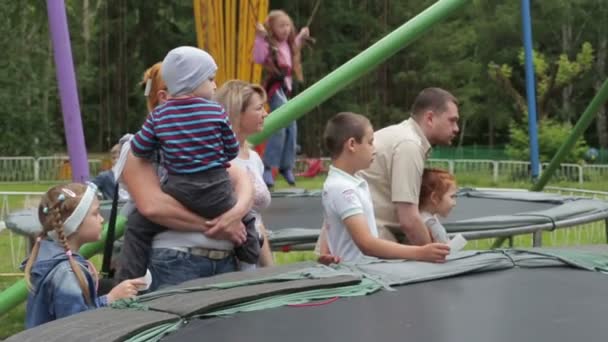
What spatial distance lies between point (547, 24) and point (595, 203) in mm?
17872

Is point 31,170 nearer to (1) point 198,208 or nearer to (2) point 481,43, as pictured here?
(2) point 481,43

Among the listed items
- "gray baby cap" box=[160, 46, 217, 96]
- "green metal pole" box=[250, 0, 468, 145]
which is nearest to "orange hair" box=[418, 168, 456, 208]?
"green metal pole" box=[250, 0, 468, 145]

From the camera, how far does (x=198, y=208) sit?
202cm

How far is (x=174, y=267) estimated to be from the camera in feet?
6.67

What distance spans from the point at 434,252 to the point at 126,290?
26.7 inches

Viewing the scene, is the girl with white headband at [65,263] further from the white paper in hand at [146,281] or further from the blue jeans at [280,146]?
the blue jeans at [280,146]

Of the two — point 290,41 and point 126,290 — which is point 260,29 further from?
point 126,290

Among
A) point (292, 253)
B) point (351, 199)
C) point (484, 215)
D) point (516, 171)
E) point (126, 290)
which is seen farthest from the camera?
point (516, 171)

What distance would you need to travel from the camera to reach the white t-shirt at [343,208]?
2.28m

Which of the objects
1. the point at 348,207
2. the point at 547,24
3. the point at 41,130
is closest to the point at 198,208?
the point at 348,207

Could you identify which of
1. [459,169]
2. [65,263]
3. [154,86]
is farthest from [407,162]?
[459,169]

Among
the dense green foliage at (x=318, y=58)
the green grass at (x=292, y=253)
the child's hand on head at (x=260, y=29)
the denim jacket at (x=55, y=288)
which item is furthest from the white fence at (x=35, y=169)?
the denim jacket at (x=55, y=288)

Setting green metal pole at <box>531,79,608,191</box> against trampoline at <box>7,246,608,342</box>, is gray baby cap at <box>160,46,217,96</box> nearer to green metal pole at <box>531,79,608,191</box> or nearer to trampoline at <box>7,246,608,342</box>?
trampoline at <box>7,246,608,342</box>

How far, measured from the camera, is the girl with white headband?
1.76m
